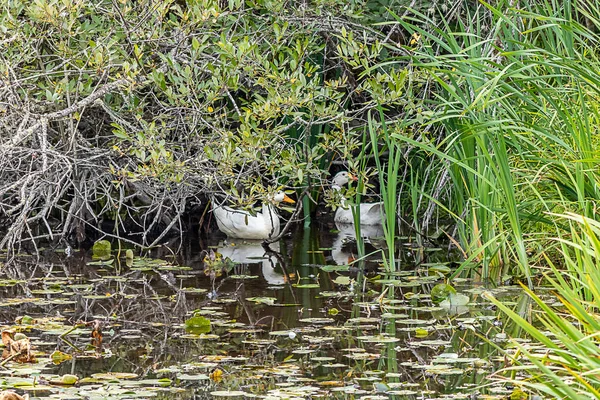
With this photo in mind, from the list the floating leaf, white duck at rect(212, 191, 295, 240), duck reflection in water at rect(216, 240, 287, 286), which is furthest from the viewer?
white duck at rect(212, 191, 295, 240)

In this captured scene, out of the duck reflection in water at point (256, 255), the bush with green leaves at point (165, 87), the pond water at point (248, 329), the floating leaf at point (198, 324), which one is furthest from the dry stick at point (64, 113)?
the floating leaf at point (198, 324)

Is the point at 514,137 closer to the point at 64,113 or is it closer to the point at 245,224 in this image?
the point at 64,113

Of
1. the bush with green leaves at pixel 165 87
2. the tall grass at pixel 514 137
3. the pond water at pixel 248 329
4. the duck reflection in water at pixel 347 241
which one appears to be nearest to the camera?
the pond water at pixel 248 329

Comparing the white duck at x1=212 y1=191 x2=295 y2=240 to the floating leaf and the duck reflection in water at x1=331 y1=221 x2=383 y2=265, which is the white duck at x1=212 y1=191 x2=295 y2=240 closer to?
the duck reflection in water at x1=331 y1=221 x2=383 y2=265

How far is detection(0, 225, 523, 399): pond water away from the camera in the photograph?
3320 mm

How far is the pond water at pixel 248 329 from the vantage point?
3.32 m

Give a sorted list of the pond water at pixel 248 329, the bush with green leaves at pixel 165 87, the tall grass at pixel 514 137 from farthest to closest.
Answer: the bush with green leaves at pixel 165 87 < the tall grass at pixel 514 137 < the pond water at pixel 248 329

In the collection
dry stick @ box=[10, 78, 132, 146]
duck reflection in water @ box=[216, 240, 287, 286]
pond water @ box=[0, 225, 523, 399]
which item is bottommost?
pond water @ box=[0, 225, 523, 399]

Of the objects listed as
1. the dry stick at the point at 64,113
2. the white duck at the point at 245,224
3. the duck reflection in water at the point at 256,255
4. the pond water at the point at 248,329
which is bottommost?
the pond water at the point at 248,329

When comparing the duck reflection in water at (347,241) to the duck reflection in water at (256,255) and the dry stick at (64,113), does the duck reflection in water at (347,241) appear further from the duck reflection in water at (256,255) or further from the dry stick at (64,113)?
the dry stick at (64,113)

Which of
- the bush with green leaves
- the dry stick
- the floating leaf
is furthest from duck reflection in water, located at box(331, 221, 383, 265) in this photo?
the floating leaf

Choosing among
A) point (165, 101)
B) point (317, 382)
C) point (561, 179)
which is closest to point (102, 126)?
point (165, 101)

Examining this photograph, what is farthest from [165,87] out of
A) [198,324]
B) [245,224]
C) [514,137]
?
[245,224]

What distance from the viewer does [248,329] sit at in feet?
13.8
